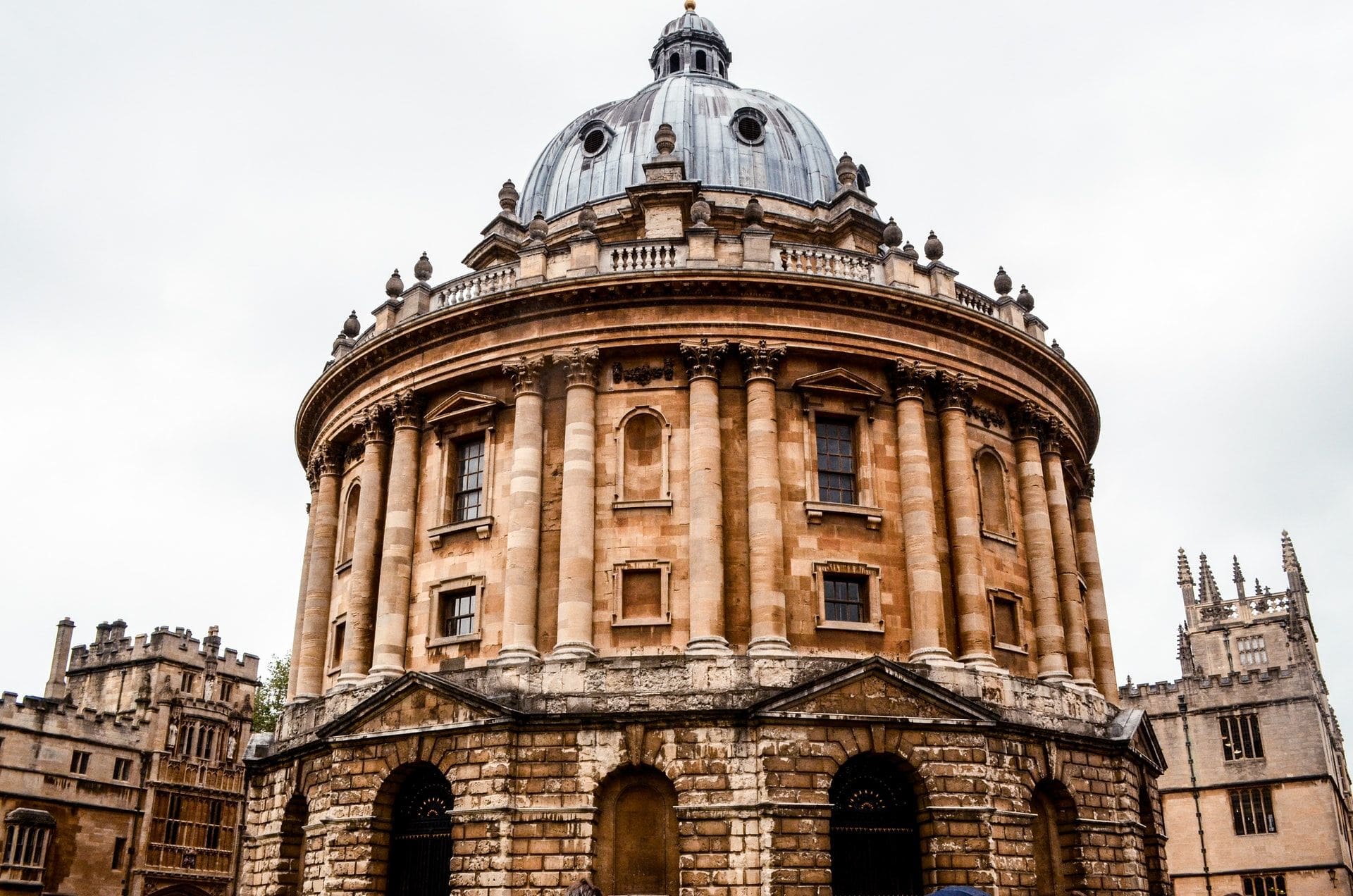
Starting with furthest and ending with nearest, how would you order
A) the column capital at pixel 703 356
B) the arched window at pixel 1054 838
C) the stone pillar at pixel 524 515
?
the column capital at pixel 703 356
the arched window at pixel 1054 838
the stone pillar at pixel 524 515

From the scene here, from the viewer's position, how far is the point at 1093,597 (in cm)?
3441

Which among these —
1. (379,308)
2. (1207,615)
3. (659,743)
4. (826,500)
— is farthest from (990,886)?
(1207,615)

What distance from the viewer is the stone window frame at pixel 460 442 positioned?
2902 cm

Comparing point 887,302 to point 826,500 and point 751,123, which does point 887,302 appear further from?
point 751,123

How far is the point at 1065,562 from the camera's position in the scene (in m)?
32.1

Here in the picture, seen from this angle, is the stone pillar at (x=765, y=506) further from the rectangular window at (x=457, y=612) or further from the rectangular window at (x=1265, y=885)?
the rectangular window at (x=1265, y=885)

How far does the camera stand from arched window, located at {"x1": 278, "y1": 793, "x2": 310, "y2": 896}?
96.9 ft

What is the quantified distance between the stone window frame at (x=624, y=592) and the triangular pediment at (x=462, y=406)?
5459 mm

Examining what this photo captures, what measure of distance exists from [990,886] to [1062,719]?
531 centimetres

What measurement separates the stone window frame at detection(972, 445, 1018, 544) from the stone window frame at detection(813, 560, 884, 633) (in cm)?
381

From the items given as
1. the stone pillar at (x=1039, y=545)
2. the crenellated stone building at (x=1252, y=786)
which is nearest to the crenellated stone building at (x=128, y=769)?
the stone pillar at (x=1039, y=545)

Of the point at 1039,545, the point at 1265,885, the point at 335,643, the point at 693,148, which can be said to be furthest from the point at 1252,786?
the point at 335,643

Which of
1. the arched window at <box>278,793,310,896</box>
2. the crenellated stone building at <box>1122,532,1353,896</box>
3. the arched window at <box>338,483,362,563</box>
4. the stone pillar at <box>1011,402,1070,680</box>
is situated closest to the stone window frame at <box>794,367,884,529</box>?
the stone pillar at <box>1011,402,1070,680</box>

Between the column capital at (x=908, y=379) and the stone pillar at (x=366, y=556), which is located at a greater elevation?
the column capital at (x=908, y=379)
